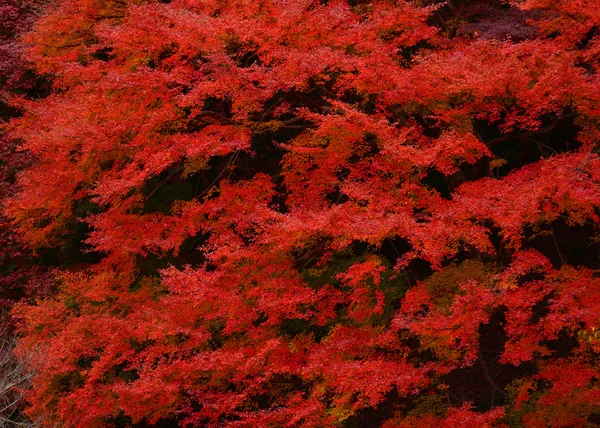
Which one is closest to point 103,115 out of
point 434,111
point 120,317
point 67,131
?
point 67,131

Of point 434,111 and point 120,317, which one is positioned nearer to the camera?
point 434,111

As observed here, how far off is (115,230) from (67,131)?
2.09 metres

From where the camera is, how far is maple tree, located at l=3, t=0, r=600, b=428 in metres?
9.24

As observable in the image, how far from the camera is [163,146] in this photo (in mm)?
11188

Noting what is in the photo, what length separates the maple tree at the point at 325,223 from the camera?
30.3 ft

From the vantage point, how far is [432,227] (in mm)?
9055

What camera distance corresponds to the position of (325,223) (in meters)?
9.19

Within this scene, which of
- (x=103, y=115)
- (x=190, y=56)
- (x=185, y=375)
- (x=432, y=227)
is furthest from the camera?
(x=103, y=115)

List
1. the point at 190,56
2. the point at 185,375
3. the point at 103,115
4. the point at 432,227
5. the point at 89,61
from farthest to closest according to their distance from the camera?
the point at 89,61
the point at 103,115
the point at 190,56
the point at 185,375
the point at 432,227

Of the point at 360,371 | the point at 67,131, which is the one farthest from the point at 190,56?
the point at 360,371

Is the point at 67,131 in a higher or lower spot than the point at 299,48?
lower

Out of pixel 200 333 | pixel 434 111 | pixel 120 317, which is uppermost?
pixel 434 111

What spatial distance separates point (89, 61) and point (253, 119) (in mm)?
4438

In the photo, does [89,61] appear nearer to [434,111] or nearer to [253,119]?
[253,119]
